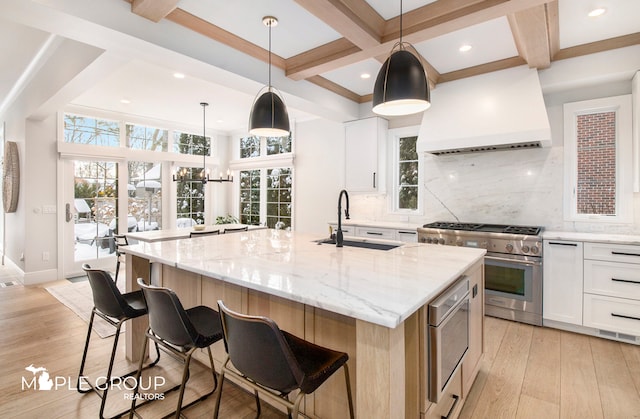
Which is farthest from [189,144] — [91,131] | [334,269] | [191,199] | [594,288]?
[594,288]

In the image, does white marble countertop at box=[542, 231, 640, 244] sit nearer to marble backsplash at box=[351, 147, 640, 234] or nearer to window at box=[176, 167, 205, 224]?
marble backsplash at box=[351, 147, 640, 234]

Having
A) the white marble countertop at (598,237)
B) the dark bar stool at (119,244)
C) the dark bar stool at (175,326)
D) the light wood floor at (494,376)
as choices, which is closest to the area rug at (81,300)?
the light wood floor at (494,376)

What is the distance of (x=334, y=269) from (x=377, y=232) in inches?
106

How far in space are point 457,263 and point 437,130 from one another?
2.36m

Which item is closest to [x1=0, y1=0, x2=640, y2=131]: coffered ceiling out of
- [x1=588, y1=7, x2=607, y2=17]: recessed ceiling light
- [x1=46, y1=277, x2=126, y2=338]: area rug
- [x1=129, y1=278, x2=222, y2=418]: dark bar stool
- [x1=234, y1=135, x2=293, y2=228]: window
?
[x1=588, y1=7, x2=607, y2=17]: recessed ceiling light

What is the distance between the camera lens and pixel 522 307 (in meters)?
3.23

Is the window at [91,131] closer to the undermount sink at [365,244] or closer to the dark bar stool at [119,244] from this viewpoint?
the dark bar stool at [119,244]

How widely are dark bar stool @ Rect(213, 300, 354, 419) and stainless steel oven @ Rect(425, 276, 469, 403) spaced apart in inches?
17.1

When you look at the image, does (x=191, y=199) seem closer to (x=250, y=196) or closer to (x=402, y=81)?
(x=250, y=196)

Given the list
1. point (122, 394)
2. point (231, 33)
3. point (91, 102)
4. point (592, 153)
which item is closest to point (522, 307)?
point (592, 153)

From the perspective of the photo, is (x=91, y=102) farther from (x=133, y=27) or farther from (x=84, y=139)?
(x=133, y=27)

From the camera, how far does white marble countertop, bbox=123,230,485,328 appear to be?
120 centimetres

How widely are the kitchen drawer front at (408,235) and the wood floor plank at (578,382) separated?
1.70 metres

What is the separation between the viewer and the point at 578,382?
7.39 feet
